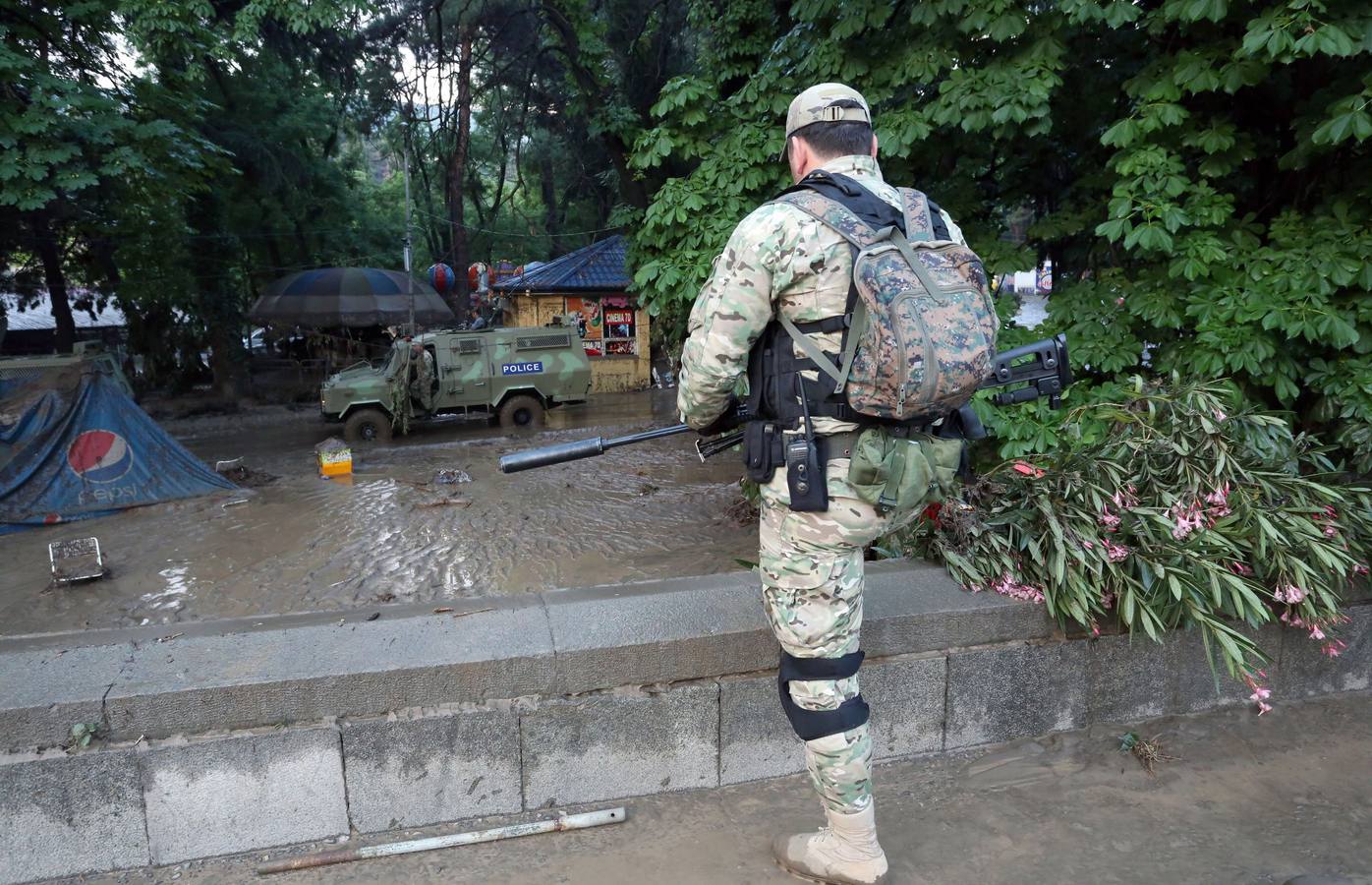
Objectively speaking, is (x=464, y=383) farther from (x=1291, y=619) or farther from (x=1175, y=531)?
(x=1291, y=619)

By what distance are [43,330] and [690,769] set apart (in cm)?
2100

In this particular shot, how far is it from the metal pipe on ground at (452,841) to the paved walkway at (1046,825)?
0.9 inches

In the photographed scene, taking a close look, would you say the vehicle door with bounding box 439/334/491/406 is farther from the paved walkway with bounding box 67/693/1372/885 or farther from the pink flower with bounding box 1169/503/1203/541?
the pink flower with bounding box 1169/503/1203/541

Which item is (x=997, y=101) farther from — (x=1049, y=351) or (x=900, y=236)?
(x=900, y=236)

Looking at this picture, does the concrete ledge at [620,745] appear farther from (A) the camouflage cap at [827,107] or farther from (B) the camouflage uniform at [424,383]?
(B) the camouflage uniform at [424,383]

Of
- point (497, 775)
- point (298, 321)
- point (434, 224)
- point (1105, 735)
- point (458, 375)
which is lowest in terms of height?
point (1105, 735)

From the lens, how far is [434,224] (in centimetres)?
2806

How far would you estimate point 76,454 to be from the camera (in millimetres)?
8234

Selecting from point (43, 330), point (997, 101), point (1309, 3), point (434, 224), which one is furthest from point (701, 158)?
point (434, 224)

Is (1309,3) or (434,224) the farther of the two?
(434,224)

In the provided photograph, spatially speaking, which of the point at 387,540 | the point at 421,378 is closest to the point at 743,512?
the point at 387,540

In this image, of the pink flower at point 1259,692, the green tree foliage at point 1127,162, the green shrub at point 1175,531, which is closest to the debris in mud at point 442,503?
the green tree foliage at point 1127,162

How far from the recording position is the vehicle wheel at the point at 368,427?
12.7m

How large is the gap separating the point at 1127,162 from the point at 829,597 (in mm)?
2931
